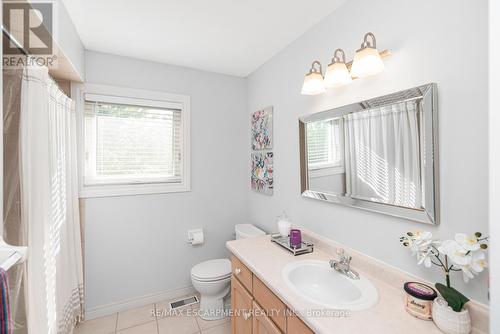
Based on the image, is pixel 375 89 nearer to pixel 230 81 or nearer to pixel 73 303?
pixel 230 81

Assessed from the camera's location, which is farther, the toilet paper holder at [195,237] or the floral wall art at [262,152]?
the toilet paper holder at [195,237]

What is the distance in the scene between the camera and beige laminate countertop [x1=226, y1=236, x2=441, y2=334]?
85cm

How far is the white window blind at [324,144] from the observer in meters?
1.50

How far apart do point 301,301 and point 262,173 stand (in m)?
1.42

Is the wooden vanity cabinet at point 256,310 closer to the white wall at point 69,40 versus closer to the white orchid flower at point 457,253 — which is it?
the white orchid flower at point 457,253

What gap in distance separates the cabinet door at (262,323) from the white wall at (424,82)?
65 centimetres

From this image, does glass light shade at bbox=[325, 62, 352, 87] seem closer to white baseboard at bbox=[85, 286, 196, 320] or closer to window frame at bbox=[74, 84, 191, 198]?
window frame at bbox=[74, 84, 191, 198]

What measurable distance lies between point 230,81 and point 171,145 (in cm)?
97

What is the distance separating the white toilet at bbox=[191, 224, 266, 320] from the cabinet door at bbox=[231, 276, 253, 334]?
0.39 metres

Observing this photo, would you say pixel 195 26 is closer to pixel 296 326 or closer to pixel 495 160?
pixel 495 160

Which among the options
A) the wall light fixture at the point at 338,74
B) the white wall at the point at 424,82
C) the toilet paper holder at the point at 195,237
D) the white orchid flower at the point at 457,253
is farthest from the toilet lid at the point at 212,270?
the wall light fixture at the point at 338,74

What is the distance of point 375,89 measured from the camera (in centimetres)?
125

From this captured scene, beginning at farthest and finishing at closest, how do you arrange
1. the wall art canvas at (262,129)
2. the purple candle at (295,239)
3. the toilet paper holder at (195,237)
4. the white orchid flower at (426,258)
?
1. the toilet paper holder at (195,237)
2. the wall art canvas at (262,129)
3. the purple candle at (295,239)
4. the white orchid flower at (426,258)

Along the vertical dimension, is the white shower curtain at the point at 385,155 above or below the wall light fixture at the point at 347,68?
below
